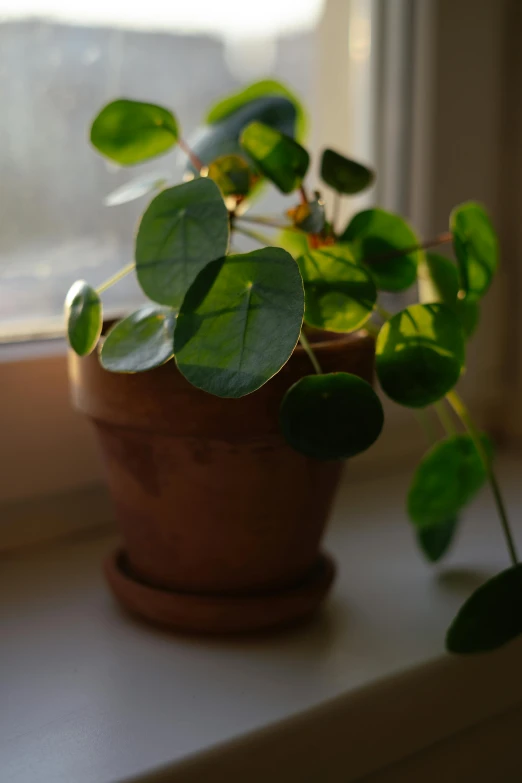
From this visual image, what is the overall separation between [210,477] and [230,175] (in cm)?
20

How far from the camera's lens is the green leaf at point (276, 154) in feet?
1.72

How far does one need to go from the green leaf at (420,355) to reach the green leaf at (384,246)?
0.29 feet

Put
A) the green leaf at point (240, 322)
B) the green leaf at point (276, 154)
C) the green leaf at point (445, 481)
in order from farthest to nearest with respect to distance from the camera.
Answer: the green leaf at point (445, 481)
the green leaf at point (276, 154)
the green leaf at point (240, 322)

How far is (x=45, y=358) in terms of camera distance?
2.39 feet

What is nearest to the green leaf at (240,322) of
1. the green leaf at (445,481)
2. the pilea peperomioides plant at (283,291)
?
the pilea peperomioides plant at (283,291)

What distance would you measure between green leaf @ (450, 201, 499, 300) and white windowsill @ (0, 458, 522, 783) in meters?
0.25

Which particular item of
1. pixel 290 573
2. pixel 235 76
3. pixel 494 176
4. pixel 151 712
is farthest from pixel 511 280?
pixel 151 712

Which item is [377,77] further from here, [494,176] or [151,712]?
[151,712]

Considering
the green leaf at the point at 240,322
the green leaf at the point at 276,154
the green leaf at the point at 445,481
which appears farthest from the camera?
the green leaf at the point at 445,481

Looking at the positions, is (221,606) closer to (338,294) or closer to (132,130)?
(338,294)

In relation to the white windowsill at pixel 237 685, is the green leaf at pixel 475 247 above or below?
above

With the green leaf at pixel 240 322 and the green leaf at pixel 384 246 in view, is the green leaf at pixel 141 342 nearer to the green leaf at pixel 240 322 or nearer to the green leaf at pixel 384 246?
the green leaf at pixel 240 322

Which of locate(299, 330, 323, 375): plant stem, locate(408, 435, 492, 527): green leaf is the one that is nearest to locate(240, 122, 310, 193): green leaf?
locate(299, 330, 323, 375): plant stem

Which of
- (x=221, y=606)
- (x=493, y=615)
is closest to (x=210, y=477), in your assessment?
(x=221, y=606)
